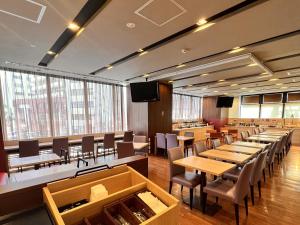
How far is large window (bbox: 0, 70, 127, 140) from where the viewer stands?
429 cm

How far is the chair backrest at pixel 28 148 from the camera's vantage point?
369cm

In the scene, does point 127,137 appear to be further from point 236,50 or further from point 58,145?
point 236,50

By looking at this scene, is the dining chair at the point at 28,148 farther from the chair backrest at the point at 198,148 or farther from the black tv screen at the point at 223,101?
the black tv screen at the point at 223,101

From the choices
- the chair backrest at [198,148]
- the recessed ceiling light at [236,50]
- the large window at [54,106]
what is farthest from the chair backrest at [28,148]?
the recessed ceiling light at [236,50]

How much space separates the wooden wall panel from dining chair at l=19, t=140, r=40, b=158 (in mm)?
3437

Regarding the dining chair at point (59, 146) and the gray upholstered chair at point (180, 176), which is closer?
the gray upholstered chair at point (180, 176)

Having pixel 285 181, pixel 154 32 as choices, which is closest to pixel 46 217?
pixel 154 32

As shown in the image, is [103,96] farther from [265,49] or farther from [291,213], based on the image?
[291,213]

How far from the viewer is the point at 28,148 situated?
12.3 feet

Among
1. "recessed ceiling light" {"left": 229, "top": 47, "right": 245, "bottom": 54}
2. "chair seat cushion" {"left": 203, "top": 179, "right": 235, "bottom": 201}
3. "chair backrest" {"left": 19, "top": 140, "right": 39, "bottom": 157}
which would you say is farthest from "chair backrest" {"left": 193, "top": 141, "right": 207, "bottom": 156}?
"chair backrest" {"left": 19, "top": 140, "right": 39, "bottom": 157}

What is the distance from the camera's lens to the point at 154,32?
7.48ft

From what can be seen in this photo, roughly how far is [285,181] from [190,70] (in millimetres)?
3474

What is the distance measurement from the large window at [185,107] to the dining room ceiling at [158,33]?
5.52 meters

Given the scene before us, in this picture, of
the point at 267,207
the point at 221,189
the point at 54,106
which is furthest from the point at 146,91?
the point at 267,207
